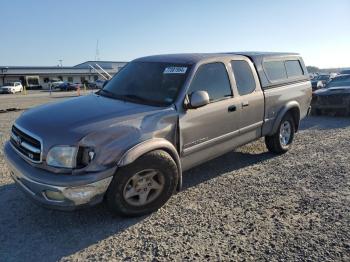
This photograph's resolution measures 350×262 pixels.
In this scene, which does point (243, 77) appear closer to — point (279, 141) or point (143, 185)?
point (279, 141)

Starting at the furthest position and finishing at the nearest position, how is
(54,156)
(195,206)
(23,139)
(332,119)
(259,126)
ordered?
(332,119) → (259,126) → (195,206) → (23,139) → (54,156)

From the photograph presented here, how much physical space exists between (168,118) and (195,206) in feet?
3.85

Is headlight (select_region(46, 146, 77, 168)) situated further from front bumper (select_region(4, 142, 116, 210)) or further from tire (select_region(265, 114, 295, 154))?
tire (select_region(265, 114, 295, 154))

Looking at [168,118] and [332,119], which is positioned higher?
[168,118]

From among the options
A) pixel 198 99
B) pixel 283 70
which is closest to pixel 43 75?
pixel 283 70

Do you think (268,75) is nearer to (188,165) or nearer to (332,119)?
(188,165)

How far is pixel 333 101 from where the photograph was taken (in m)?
11.7

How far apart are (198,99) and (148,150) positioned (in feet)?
3.19

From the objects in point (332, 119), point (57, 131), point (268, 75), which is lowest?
point (332, 119)

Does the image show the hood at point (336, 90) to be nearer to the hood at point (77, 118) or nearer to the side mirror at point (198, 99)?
the side mirror at point (198, 99)

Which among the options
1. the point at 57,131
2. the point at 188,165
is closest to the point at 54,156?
the point at 57,131

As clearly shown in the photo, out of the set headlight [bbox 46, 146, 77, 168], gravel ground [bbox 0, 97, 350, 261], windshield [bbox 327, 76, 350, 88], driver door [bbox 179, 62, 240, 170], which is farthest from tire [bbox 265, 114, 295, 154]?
windshield [bbox 327, 76, 350, 88]

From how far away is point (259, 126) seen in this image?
5855 mm

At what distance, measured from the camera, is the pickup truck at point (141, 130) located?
3.54 metres
